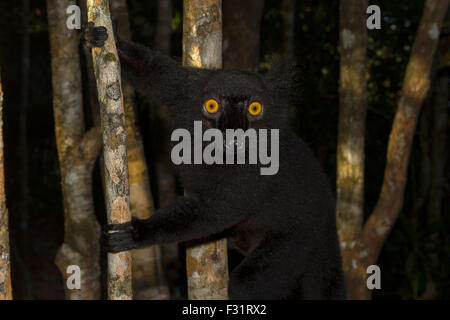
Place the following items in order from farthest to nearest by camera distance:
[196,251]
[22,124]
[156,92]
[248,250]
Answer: [22,124] → [248,250] → [156,92] → [196,251]

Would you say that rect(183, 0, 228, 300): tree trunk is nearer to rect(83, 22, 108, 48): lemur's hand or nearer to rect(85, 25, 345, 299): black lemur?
rect(85, 25, 345, 299): black lemur

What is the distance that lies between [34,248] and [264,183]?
7528mm

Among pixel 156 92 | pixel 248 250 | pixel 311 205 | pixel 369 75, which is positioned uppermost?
pixel 369 75

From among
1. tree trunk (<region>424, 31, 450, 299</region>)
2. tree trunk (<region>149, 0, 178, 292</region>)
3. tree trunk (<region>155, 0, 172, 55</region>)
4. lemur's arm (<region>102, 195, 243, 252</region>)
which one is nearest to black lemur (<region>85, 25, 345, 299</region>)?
lemur's arm (<region>102, 195, 243, 252</region>)

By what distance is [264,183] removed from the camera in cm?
318

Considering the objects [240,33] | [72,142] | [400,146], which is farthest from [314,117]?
[72,142]

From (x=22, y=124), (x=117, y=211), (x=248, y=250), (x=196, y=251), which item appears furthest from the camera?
(x=22, y=124)

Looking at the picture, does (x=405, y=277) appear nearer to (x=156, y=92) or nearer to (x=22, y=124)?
(x=156, y=92)

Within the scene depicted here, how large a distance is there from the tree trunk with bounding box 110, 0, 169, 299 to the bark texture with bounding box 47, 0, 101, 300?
352 mm

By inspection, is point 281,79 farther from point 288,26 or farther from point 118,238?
point 288,26

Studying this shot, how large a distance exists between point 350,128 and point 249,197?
5.92 ft
